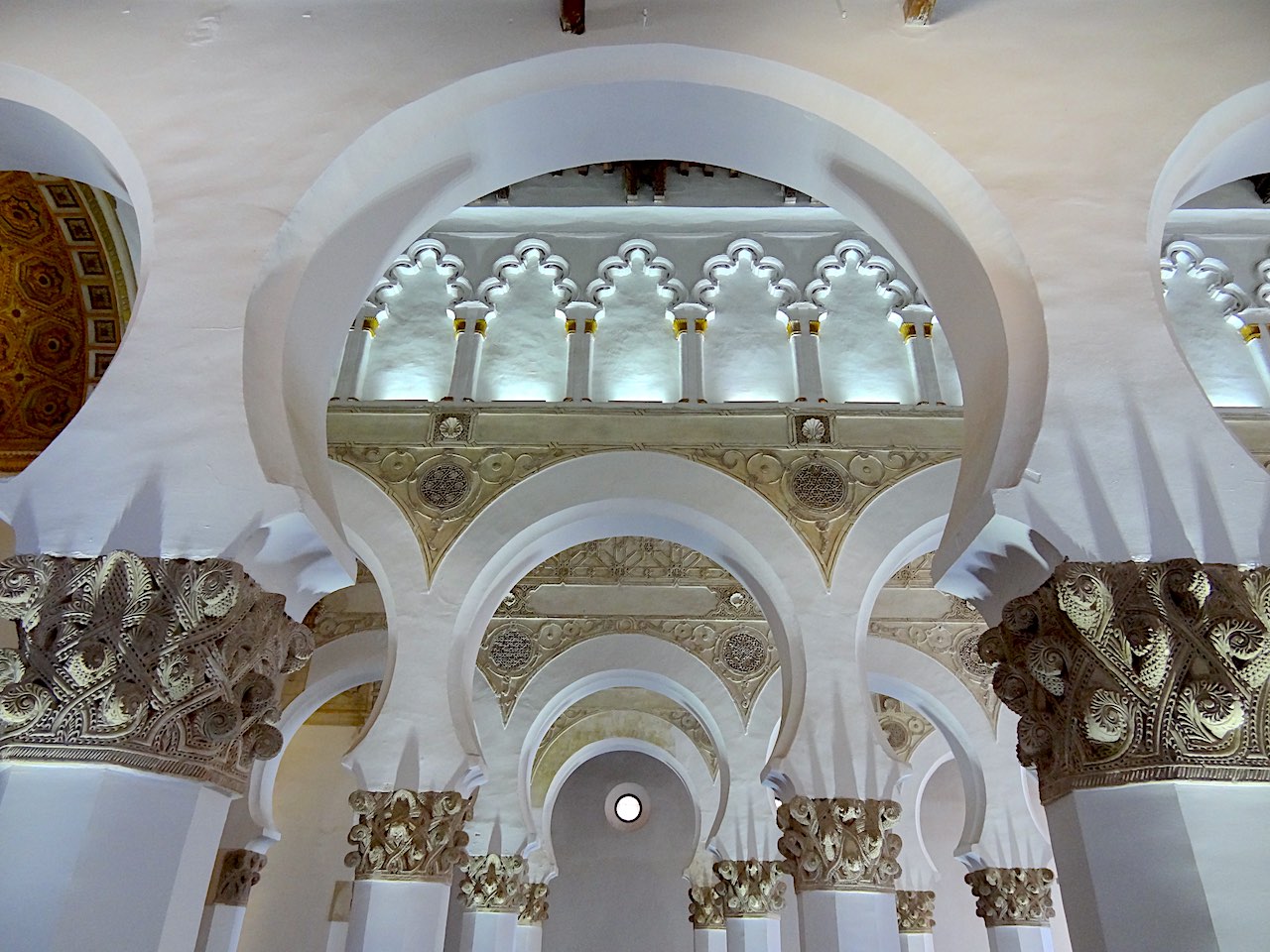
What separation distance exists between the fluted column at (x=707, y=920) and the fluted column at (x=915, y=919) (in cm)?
173

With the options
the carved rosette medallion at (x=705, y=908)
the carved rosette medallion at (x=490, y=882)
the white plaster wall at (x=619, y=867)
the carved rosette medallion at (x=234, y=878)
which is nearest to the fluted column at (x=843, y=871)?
the carved rosette medallion at (x=490, y=882)

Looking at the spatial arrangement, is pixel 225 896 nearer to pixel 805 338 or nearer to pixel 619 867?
pixel 805 338

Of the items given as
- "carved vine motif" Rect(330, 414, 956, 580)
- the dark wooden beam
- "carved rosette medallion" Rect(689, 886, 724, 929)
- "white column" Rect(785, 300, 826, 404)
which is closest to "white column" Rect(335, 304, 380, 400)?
"carved vine motif" Rect(330, 414, 956, 580)

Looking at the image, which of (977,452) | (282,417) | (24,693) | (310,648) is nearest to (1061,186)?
(977,452)

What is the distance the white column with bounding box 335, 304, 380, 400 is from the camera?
604 cm

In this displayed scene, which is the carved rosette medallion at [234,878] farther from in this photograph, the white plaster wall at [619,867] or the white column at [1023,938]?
the white plaster wall at [619,867]

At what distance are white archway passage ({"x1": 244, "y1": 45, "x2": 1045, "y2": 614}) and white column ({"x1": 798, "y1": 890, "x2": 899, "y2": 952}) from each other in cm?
299

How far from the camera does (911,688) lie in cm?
741

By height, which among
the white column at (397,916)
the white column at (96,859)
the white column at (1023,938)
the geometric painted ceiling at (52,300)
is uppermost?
the geometric painted ceiling at (52,300)

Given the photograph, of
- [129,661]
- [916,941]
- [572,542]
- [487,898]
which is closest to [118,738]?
[129,661]

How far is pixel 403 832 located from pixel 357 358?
311 centimetres

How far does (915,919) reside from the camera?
28.8ft

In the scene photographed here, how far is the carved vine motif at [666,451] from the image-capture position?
5.60 meters

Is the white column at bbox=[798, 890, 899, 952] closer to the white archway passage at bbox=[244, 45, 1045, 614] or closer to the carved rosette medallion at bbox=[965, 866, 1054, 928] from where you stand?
the carved rosette medallion at bbox=[965, 866, 1054, 928]
